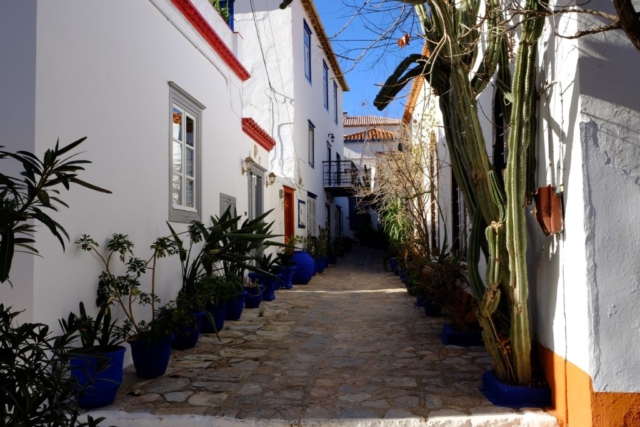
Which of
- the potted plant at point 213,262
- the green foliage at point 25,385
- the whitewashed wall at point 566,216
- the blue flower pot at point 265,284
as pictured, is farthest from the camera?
the blue flower pot at point 265,284

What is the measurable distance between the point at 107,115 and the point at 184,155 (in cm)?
207

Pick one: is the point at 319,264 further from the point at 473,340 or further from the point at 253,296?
the point at 473,340

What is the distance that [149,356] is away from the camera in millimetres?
4512

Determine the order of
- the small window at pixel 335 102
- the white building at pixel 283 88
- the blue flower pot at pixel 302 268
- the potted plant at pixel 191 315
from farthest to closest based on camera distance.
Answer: the small window at pixel 335 102 < the white building at pixel 283 88 < the blue flower pot at pixel 302 268 < the potted plant at pixel 191 315

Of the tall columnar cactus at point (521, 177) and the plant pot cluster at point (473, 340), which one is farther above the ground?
the tall columnar cactus at point (521, 177)

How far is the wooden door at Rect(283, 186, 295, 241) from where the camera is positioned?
534 inches

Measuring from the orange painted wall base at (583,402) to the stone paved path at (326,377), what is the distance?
0.16m

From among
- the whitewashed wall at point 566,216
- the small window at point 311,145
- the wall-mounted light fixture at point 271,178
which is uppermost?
the small window at point 311,145

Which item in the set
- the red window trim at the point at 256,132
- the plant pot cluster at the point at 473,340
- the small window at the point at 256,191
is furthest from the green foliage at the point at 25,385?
the small window at the point at 256,191

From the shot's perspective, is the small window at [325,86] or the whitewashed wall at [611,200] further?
the small window at [325,86]

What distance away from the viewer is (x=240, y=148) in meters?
9.45

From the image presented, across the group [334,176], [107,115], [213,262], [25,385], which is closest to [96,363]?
[25,385]

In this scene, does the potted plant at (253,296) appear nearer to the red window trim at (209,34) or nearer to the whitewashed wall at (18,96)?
the red window trim at (209,34)

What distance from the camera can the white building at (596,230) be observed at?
9.84 ft
